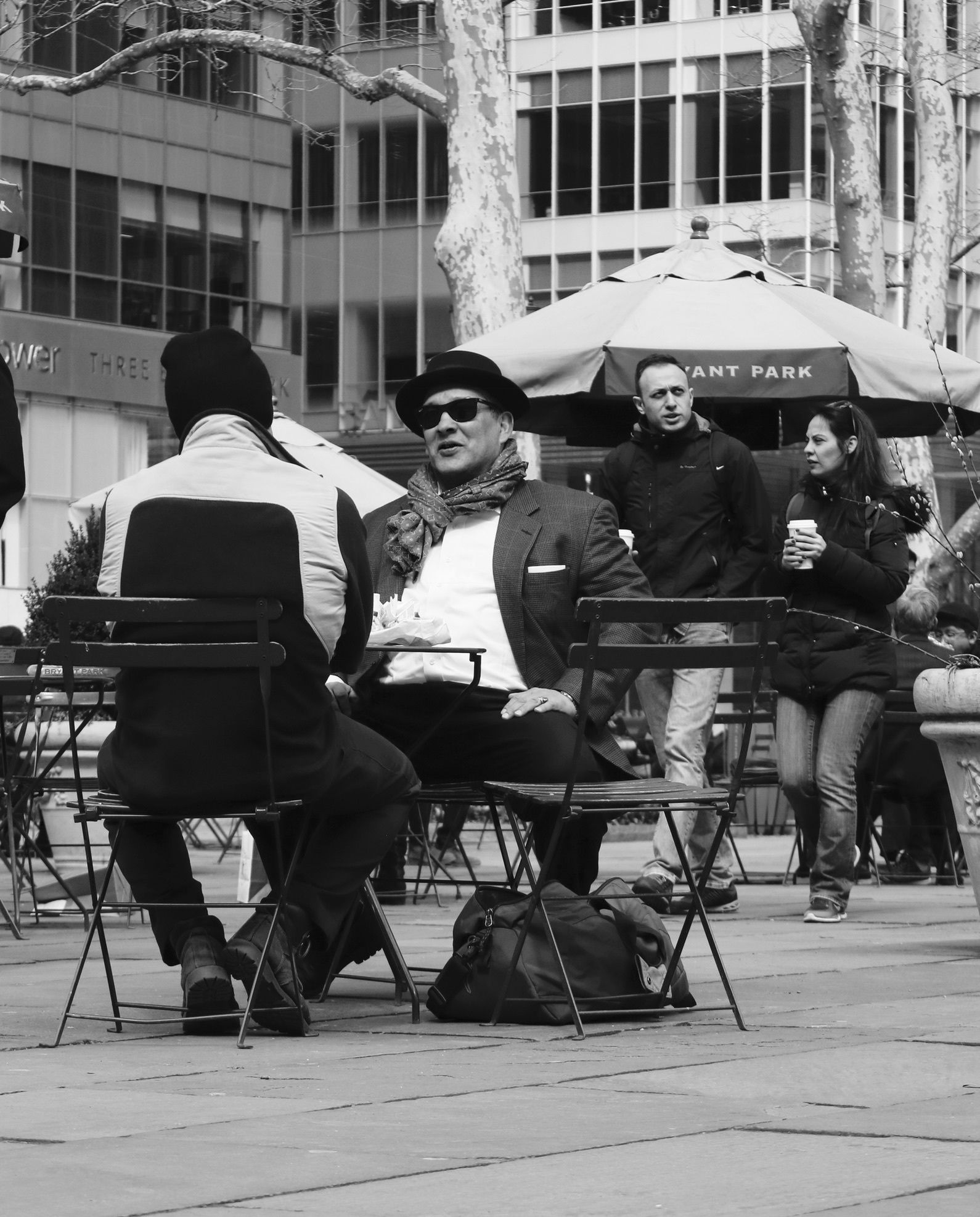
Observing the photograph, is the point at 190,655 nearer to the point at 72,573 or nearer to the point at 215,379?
the point at 215,379

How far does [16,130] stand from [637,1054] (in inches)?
1413

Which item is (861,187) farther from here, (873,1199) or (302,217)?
(302,217)

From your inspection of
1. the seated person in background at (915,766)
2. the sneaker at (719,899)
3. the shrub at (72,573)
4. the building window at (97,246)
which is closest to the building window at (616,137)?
the building window at (97,246)

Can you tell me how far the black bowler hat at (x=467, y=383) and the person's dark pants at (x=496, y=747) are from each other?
2.74 feet

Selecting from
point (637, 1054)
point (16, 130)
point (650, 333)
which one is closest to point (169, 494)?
point (637, 1054)

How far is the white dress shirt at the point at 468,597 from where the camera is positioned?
6.79 meters

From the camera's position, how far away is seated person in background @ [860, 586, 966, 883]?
481 inches

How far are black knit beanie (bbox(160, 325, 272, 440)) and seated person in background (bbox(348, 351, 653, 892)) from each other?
2.90 ft

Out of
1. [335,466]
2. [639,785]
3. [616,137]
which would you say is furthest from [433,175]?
[639,785]

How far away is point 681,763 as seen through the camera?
31.4ft

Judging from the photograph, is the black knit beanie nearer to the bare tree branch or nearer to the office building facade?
the bare tree branch

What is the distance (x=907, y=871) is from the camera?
12672mm

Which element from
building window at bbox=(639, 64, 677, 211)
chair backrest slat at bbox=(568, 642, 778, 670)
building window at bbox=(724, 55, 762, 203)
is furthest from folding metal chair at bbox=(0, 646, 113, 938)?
building window at bbox=(639, 64, 677, 211)

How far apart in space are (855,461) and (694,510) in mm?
667
